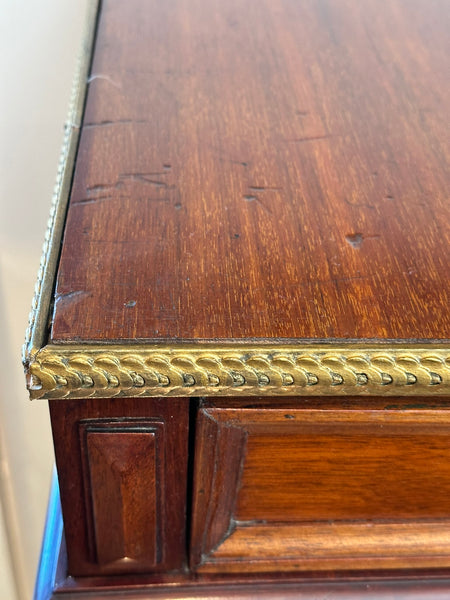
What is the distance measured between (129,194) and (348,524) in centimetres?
26

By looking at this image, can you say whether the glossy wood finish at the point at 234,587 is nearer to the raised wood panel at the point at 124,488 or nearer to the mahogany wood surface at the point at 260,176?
the raised wood panel at the point at 124,488

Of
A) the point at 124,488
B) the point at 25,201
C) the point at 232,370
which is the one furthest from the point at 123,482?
the point at 25,201

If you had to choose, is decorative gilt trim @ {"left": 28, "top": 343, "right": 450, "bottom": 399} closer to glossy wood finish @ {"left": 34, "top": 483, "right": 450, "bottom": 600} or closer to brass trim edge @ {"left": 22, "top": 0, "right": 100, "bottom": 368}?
brass trim edge @ {"left": 22, "top": 0, "right": 100, "bottom": 368}

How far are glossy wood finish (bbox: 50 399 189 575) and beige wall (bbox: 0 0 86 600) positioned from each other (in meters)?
0.34

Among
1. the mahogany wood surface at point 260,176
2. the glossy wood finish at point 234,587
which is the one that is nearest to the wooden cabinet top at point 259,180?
the mahogany wood surface at point 260,176

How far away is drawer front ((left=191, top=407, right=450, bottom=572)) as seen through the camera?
1.24ft

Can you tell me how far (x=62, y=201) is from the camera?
1.36ft

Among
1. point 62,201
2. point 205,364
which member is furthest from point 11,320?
point 205,364

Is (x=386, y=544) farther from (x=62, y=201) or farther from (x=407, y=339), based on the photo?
(x=62, y=201)

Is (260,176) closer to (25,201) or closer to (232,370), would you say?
(232,370)

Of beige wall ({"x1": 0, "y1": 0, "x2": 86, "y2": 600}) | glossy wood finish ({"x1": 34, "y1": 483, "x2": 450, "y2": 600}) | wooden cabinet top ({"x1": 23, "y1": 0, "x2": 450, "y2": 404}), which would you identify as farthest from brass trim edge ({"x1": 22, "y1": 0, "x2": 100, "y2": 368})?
beige wall ({"x1": 0, "y1": 0, "x2": 86, "y2": 600})

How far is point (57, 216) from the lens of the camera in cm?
40

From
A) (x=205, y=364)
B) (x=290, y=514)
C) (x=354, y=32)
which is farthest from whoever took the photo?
(x=354, y=32)

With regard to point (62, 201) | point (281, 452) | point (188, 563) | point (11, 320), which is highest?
point (62, 201)
